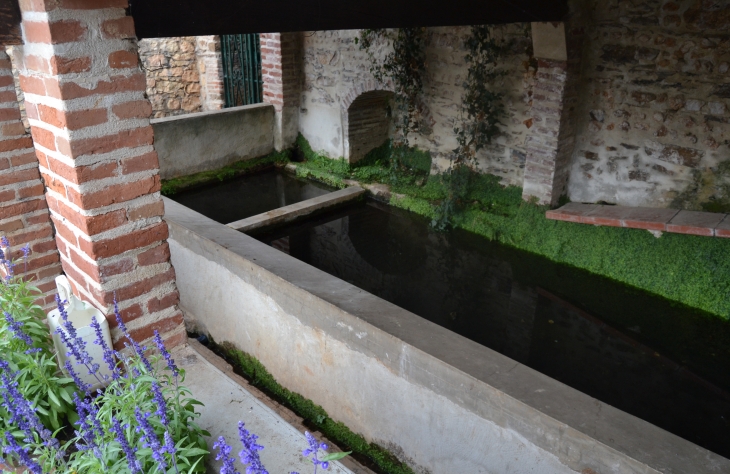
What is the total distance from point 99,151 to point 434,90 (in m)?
5.20

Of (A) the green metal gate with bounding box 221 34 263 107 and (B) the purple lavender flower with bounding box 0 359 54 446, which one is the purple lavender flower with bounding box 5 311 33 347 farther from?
(A) the green metal gate with bounding box 221 34 263 107

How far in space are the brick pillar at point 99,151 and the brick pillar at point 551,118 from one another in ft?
13.5

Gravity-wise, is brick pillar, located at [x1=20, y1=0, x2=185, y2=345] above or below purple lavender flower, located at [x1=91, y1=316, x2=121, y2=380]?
above

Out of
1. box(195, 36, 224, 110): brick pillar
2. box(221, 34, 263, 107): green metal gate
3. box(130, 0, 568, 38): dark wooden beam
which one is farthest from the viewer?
box(195, 36, 224, 110): brick pillar

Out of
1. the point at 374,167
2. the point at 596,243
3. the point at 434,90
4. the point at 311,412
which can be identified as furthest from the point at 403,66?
the point at 311,412

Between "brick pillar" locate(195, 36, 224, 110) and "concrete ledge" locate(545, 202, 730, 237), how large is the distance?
6.22m

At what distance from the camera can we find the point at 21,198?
8.91ft

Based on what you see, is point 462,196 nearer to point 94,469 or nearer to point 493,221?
point 493,221

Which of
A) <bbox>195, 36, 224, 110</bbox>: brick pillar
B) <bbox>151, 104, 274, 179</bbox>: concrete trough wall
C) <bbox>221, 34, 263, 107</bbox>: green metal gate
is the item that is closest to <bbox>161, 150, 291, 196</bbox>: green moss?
<bbox>151, 104, 274, 179</bbox>: concrete trough wall

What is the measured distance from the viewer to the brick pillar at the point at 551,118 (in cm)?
513

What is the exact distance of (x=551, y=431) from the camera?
6.82ft

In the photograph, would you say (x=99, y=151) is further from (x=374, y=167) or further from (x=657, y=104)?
(x=374, y=167)

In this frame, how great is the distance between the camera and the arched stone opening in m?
7.50

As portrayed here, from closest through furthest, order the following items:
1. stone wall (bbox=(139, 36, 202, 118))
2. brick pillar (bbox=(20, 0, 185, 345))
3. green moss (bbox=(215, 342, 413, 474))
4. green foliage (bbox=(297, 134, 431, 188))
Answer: brick pillar (bbox=(20, 0, 185, 345)) < green moss (bbox=(215, 342, 413, 474)) < green foliage (bbox=(297, 134, 431, 188)) < stone wall (bbox=(139, 36, 202, 118))
